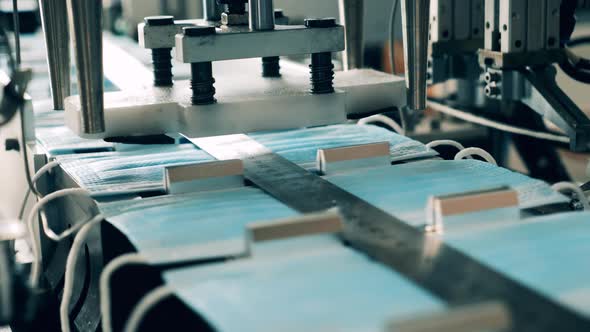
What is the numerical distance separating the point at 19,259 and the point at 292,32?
1.85 feet

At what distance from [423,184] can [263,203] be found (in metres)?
0.19

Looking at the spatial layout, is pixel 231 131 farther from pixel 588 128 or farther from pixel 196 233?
pixel 588 128

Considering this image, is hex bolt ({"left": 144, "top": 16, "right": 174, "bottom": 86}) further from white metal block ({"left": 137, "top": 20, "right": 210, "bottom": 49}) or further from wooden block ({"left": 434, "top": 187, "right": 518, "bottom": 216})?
wooden block ({"left": 434, "top": 187, "right": 518, "bottom": 216})

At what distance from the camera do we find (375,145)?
3.63ft

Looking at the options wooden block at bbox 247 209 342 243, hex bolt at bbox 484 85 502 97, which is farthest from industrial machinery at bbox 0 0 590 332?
hex bolt at bbox 484 85 502 97

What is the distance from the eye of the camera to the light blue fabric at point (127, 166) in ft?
3.44

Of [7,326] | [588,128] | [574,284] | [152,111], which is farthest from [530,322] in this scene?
[588,128]

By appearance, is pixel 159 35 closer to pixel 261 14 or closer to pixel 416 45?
pixel 261 14

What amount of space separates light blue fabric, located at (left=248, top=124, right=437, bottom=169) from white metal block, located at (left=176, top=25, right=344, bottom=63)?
0.51 ft

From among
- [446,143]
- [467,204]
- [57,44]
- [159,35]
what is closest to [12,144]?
[57,44]

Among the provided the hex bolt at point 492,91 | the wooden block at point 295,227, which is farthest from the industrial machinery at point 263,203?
the hex bolt at point 492,91

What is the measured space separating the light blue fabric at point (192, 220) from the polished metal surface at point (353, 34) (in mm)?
483

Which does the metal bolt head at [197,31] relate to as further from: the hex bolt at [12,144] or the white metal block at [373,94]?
the hex bolt at [12,144]

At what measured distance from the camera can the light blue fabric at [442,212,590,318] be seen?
0.70 metres
